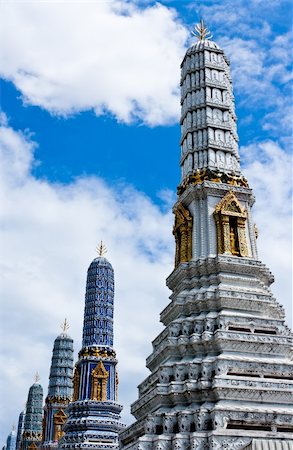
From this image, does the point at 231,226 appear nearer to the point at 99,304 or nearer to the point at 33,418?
the point at 99,304

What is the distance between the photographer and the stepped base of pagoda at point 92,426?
1570 inches

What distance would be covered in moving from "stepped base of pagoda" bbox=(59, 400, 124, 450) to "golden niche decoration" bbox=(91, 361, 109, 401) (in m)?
0.61

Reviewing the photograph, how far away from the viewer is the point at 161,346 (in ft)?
75.2

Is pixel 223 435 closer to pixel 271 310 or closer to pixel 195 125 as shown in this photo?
pixel 271 310

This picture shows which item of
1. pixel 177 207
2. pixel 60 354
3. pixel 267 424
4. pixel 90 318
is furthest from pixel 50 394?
pixel 267 424

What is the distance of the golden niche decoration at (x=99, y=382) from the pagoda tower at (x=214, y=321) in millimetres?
19218

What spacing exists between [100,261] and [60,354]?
519 inches

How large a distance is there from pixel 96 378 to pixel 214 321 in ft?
77.2

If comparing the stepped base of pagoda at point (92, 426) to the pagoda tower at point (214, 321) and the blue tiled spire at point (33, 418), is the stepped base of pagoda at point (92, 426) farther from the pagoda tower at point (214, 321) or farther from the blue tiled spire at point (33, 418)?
the blue tiled spire at point (33, 418)

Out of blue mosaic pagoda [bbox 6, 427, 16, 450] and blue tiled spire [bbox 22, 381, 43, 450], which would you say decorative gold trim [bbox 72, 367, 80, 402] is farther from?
blue mosaic pagoda [bbox 6, 427, 16, 450]

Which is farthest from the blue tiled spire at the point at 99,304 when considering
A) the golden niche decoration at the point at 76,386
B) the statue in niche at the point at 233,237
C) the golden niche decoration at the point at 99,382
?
the statue in niche at the point at 233,237

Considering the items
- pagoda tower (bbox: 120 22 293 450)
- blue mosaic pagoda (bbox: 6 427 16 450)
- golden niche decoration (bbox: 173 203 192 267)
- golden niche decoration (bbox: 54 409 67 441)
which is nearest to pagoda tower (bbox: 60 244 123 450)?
golden niche decoration (bbox: 54 409 67 441)

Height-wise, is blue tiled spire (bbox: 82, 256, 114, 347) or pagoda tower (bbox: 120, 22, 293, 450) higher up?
blue tiled spire (bbox: 82, 256, 114, 347)

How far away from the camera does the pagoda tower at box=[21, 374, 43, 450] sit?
62938 millimetres
